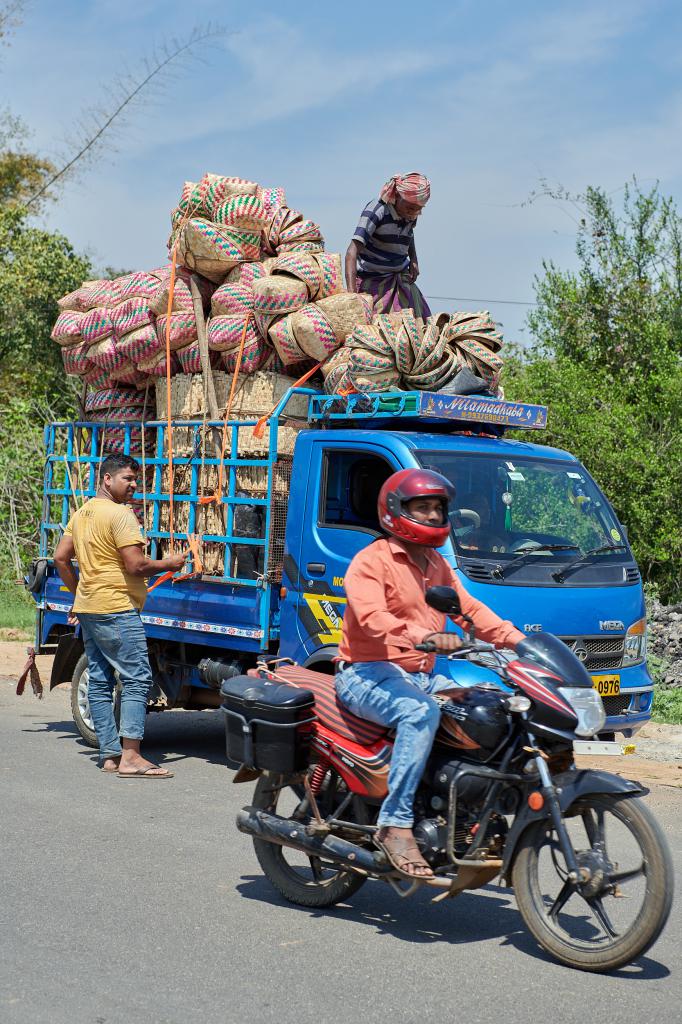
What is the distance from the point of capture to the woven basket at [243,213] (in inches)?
346

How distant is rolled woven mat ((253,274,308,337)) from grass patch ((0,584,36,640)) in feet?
26.7

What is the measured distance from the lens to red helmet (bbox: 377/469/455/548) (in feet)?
16.0

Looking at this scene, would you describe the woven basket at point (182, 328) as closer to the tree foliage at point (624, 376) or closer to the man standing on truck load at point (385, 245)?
the man standing on truck load at point (385, 245)

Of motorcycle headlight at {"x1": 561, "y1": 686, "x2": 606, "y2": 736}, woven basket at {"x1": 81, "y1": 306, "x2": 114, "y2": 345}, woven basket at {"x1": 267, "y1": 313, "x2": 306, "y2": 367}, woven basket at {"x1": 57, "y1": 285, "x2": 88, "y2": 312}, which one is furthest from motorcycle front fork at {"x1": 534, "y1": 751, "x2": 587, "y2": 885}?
woven basket at {"x1": 57, "y1": 285, "x2": 88, "y2": 312}

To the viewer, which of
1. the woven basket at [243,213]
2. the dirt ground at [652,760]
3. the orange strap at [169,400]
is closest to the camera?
the dirt ground at [652,760]

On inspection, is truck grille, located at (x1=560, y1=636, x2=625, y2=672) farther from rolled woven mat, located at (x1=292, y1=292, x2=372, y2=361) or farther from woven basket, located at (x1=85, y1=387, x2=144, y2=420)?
woven basket, located at (x1=85, y1=387, x2=144, y2=420)

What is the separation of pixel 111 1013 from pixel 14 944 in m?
0.81

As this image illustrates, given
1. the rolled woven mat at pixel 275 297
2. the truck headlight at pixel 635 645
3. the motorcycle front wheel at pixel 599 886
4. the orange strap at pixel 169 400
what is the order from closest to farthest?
the motorcycle front wheel at pixel 599 886 → the truck headlight at pixel 635 645 → the rolled woven mat at pixel 275 297 → the orange strap at pixel 169 400

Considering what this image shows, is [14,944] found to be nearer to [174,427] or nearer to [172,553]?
[172,553]

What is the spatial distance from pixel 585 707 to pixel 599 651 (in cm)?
264

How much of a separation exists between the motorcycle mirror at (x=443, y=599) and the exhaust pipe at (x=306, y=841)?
1.04 metres

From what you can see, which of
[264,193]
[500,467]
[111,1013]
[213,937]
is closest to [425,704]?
[213,937]

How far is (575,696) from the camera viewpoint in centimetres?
443

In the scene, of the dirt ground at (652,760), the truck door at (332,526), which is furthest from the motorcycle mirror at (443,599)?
the dirt ground at (652,760)
